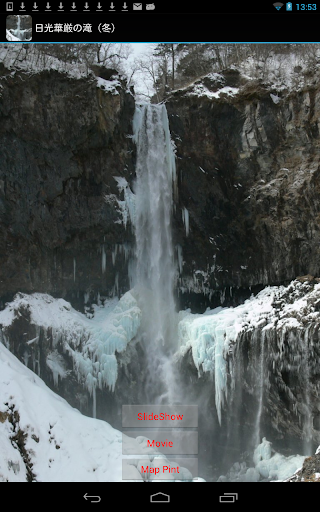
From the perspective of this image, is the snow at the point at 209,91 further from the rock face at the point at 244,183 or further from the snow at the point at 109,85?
the snow at the point at 109,85

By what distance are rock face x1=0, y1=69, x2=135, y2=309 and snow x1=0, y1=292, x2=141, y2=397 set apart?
2.24ft

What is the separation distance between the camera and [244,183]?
1884 cm

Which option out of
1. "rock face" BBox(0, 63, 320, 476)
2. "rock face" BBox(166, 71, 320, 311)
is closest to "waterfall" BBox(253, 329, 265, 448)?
"rock face" BBox(0, 63, 320, 476)

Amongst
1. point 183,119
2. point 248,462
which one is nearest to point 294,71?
point 183,119

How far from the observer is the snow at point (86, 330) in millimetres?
17516

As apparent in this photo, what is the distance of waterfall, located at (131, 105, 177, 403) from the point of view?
19359 mm

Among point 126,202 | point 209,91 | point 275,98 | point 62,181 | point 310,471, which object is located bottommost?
point 310,471

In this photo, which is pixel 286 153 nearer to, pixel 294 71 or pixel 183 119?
pixel 294 71

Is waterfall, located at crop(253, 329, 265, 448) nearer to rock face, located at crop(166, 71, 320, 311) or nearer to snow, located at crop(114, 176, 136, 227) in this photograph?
rock face, located at crop(166, 71, 320, 311)

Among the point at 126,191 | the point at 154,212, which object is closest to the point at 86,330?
the point at 154,212
